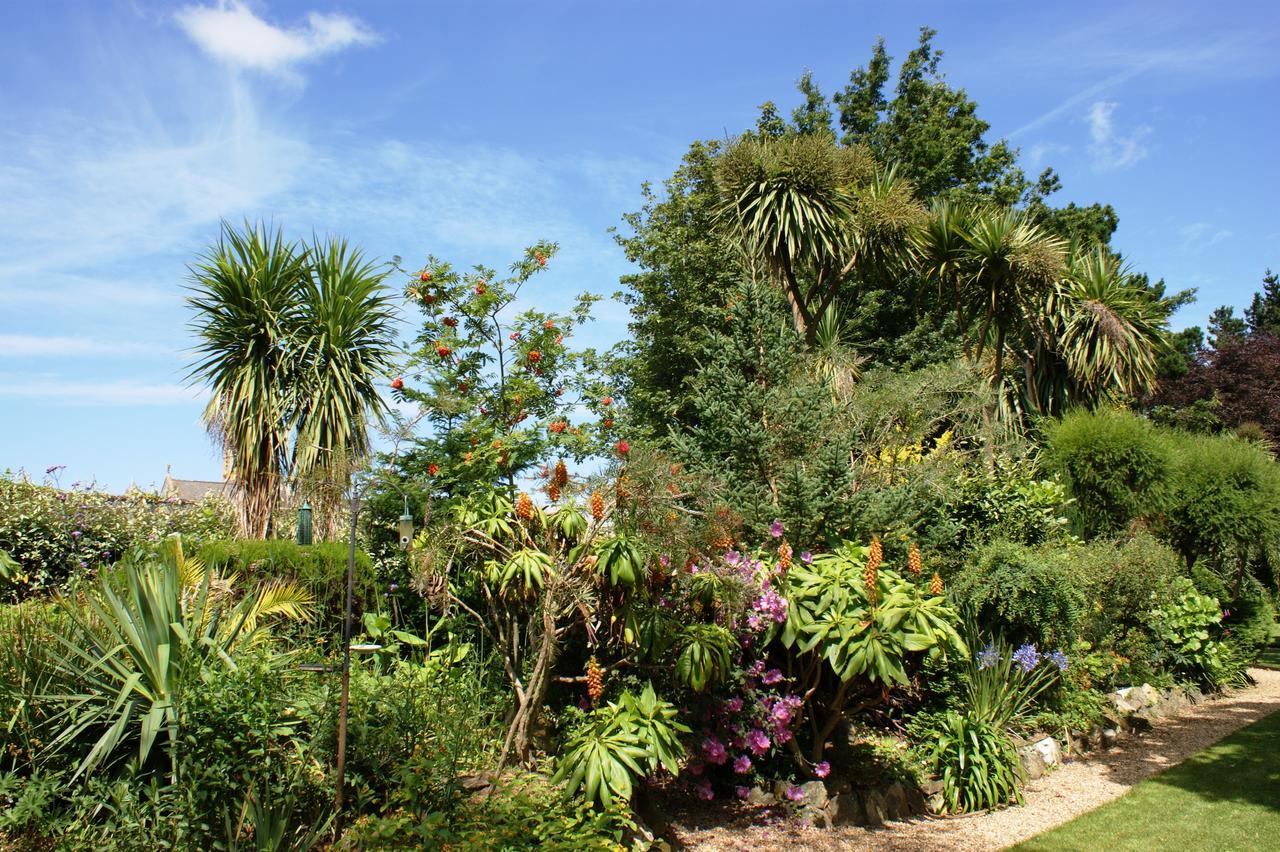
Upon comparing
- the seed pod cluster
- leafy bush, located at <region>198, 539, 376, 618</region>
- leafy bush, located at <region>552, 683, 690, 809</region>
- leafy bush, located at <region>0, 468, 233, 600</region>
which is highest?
leafy bush, located at <region>0, 468, 233, 600</region>

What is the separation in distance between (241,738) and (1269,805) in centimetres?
712

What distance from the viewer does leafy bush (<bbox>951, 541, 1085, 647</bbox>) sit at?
24.3 ft

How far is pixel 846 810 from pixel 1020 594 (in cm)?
294

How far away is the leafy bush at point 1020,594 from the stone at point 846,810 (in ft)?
7.67

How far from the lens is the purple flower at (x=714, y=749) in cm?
536

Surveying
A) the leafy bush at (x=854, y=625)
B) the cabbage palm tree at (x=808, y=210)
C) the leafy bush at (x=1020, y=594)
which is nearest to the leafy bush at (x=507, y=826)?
the leafy bush at (x=854, y=625)

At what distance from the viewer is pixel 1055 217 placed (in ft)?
73.0

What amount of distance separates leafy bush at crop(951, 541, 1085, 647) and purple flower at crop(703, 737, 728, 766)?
3078 mm

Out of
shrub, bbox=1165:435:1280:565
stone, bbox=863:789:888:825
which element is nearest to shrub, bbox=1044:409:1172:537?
shrub, bbox=1165:435:1280:565

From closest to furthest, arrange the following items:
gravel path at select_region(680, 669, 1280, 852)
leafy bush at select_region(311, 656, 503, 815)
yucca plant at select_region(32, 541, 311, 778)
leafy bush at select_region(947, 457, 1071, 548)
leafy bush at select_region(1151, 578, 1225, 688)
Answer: yucca plant at select_region(32, 541, 311, 778), leafy bush at select_region(311, 656, 503, 815), gravel path at select_region(680, 669, 1280, 852), leafy bush at select_region(947, 457, 1071, 548), leafy bush at select_region(1151, 578, 1225, 688)

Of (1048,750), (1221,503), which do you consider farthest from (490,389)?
(1221,503)

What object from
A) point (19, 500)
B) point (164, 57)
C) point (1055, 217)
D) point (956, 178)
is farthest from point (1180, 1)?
point (1055, 217)

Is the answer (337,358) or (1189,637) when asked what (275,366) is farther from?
(1189,637)

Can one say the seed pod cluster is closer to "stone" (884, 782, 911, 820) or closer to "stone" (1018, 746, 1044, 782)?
"stone" (884, 782, 911, 820)
